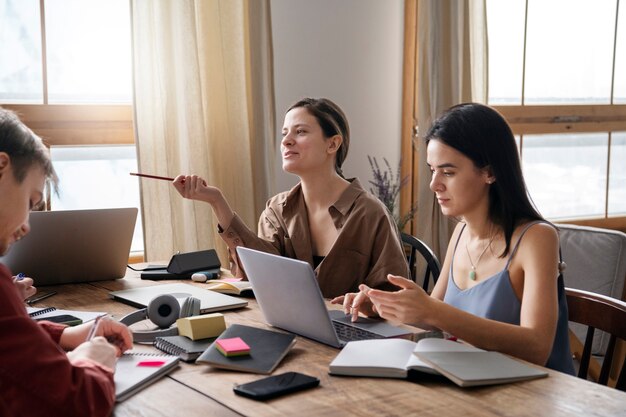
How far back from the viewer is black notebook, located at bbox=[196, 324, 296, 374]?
1.31 meters

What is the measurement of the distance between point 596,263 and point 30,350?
5.46 feet

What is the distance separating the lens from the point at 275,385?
1.21m

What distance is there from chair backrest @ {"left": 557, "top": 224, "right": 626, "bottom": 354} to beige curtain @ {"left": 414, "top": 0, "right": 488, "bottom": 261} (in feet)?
4.45

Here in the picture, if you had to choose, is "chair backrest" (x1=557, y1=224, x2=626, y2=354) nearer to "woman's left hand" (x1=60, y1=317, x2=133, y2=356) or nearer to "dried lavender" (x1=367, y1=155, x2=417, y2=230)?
"dried lavender" (x1=367, y1=155, x2=417, y2=230)

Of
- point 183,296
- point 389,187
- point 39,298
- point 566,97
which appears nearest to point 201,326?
point 183,296

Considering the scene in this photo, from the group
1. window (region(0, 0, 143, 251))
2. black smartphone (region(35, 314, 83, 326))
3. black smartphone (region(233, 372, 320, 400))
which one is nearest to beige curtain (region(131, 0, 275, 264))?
window (region(0, 0, 143, 251))

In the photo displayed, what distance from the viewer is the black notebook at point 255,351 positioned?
1.31m

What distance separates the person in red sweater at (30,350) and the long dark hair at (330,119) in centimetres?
119

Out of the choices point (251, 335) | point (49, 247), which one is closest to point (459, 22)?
point (49, 247)

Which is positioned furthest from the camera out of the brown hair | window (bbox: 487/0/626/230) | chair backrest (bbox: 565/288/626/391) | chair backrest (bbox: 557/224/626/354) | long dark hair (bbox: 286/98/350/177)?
window (bbox: 487/0/626/230)

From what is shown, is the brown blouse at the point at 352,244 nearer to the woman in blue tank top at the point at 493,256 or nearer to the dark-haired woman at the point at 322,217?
the dark-haired woman at the point at 322,217

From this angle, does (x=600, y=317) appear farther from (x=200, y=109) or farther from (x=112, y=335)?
(x=200, y=109)

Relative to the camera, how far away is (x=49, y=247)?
2.05 metres

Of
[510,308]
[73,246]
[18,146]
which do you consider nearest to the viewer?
[18,146]
